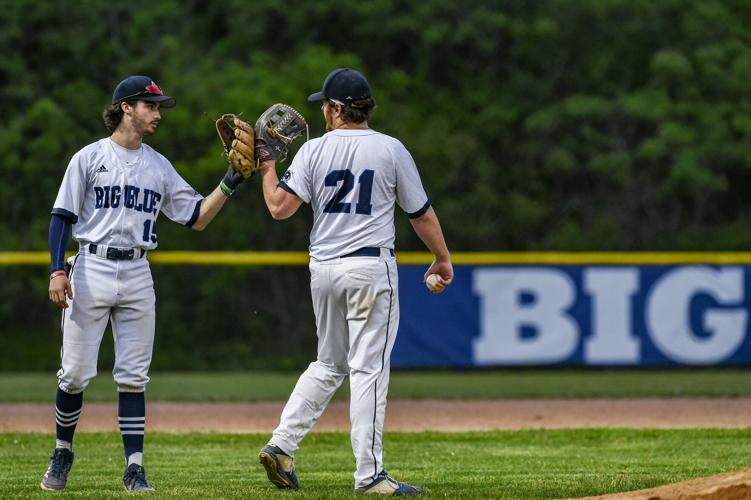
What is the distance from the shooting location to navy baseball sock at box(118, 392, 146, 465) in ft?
19.9

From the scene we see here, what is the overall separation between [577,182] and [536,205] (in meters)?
1.39

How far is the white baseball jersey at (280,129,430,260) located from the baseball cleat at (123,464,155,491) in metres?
1.29

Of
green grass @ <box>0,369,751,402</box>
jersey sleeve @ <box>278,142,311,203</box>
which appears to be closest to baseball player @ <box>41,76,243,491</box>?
jersey sleeve @ <box>278,142,311,203</box>

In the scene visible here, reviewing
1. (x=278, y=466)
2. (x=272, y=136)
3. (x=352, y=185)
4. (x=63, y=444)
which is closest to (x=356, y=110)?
(x=352, y=185)

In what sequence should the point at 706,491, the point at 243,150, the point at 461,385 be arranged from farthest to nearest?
the point at 461,385
the point at 243,150
the point at 706,491

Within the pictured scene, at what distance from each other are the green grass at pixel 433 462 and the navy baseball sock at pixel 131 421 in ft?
0.71

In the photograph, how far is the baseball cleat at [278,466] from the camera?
582cm

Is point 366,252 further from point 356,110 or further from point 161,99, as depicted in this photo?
point 161,99

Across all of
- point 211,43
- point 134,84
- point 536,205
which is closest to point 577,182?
point 536,205

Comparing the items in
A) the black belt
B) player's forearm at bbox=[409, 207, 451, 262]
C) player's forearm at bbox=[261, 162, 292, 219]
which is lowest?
the black belt

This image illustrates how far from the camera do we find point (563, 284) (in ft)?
46.3

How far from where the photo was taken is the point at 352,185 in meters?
5.73

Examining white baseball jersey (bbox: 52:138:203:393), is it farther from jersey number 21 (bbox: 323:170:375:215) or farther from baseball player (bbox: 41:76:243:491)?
jersey number 21 (bbox: 323:170:375:215)

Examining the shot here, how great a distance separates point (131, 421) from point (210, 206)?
1.09 meters
